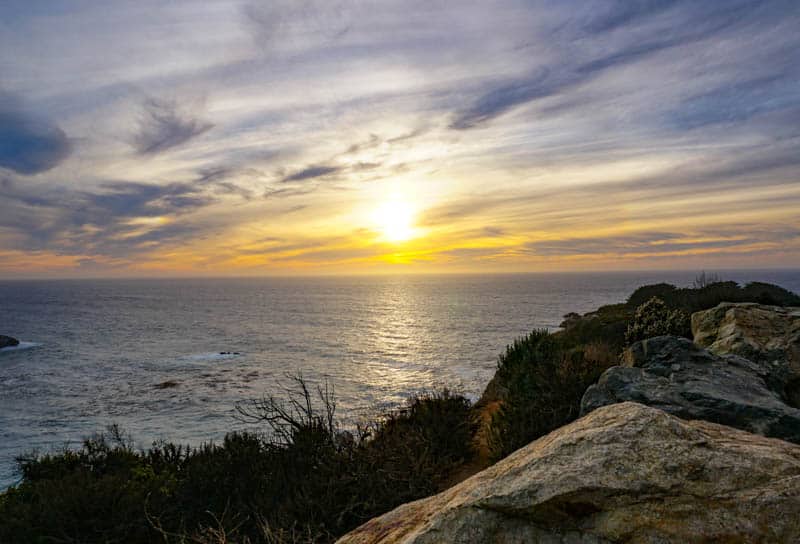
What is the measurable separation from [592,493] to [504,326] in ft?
215

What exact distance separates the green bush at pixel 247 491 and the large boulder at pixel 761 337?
586 centimetres

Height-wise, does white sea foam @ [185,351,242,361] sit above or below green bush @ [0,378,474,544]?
below

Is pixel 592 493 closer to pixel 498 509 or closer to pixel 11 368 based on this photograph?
pixel 498 509

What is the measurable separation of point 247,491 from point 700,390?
22.1 feet

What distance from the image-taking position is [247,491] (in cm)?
760

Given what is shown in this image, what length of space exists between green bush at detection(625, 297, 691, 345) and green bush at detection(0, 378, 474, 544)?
7816 millimetres

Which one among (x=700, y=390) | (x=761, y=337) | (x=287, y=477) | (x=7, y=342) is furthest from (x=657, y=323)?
(x=7, y=342)

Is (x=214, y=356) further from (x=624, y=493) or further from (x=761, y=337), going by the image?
(x=624, y=493)

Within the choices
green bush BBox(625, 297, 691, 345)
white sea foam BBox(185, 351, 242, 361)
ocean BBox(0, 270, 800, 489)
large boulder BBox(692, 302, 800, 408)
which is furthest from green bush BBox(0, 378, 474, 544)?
white sea foam BBox(185, 351, 242, 361)

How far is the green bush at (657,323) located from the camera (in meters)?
13.6

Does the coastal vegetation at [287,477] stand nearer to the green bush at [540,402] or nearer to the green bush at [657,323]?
the green bush at [540,402]

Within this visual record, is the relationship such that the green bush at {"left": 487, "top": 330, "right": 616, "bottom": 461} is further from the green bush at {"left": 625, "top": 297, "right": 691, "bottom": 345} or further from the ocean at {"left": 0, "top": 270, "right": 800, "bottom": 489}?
the ocean at {"left": 0, "top": 270, "right": 800, "bottom": 489}

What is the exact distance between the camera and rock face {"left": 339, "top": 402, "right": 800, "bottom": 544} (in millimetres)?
2582

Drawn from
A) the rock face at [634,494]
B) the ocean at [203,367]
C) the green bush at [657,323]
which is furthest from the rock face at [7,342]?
the rock face at [634,494]
